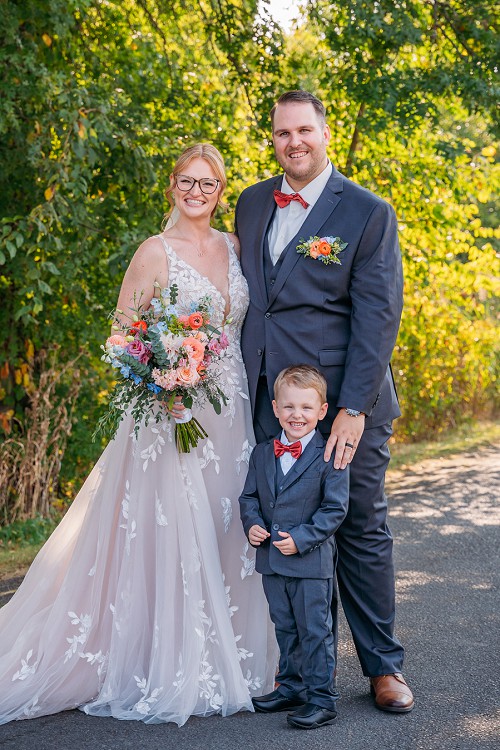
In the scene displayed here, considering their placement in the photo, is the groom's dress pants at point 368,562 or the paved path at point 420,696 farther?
the groom's dress pants at point 368,562

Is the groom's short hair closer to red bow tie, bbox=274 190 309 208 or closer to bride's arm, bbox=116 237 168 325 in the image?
red bow tie, bbox=274 190 309 208

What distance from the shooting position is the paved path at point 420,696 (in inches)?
134

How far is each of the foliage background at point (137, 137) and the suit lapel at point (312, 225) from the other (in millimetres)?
2284

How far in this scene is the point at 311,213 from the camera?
3.99m

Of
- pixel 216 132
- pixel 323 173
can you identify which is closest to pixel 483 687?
pixel 323 173

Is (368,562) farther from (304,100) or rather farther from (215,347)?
(304,100)

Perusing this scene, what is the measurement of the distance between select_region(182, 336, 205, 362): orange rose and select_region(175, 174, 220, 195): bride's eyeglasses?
83 cm

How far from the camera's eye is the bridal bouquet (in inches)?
146

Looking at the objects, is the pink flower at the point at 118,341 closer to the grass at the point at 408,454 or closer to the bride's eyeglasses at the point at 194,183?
the bride's eyeglasses at the point at 194,183

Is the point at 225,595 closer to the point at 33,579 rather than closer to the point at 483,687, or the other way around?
the point at 33,579

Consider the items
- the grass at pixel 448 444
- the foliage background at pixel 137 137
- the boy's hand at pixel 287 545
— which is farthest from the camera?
the grass at pixel 448 444

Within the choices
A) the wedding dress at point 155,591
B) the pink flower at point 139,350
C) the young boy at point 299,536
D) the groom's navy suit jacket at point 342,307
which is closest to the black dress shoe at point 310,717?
the young boy at point 299,536

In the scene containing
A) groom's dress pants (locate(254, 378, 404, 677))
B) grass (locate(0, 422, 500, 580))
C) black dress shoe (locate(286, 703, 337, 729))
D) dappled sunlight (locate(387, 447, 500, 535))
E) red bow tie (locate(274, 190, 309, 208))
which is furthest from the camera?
dappled sunlight (locate(387, 447, 500, 535))

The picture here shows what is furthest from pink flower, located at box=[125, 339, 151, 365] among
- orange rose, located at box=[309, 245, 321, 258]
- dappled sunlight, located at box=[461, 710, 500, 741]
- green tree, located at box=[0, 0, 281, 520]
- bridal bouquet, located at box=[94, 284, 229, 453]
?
green tree, located at box=[0, 0, 281, 520]
